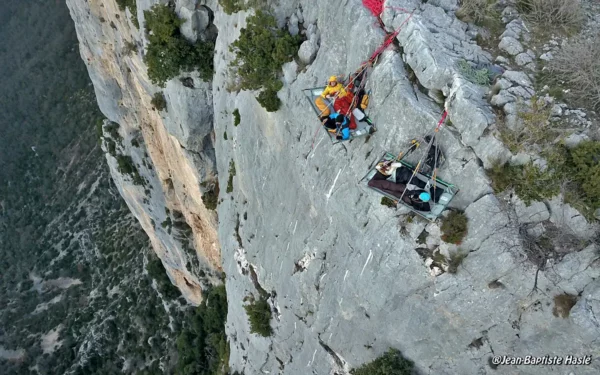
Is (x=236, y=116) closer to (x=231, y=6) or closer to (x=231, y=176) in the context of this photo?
(x=231, y=176)

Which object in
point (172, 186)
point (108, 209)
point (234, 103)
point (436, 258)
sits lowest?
point (108, 209)

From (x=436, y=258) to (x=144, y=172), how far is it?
27.3m

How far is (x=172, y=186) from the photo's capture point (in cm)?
3234

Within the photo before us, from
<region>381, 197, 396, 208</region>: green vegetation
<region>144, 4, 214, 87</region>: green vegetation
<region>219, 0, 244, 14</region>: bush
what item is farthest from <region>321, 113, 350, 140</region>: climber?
<region>144, 4, 214, 87</region>: green vegetation

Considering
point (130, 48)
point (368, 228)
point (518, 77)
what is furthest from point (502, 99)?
point (130, 48)

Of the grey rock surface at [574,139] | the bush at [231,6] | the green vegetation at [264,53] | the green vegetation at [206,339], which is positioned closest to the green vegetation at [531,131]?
the grey rock surface at [574,139]

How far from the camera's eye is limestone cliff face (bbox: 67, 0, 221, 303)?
23833 mm

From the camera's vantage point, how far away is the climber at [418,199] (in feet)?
38.9

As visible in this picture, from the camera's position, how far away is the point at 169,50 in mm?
20625

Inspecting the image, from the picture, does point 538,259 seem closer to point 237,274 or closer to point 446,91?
point 446,91

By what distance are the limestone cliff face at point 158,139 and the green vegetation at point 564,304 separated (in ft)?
60.3

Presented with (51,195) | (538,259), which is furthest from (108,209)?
(538,259)

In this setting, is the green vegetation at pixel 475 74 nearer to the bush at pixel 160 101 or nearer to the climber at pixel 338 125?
the climber at pixel 338 125

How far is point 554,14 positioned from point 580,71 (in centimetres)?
305
